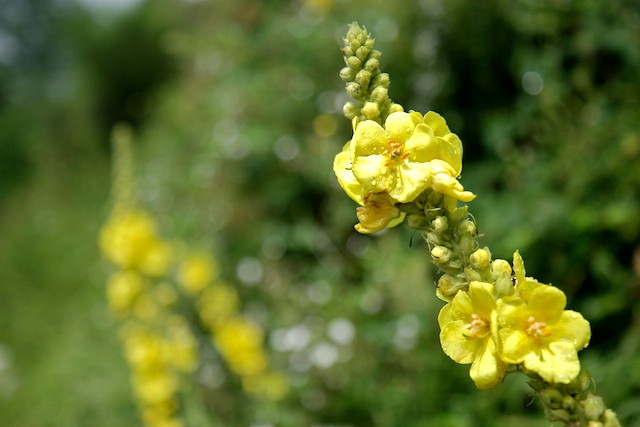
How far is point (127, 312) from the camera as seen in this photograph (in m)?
2.91

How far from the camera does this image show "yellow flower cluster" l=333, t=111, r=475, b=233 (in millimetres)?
819

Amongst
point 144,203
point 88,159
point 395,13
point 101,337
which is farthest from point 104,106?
point 395,13

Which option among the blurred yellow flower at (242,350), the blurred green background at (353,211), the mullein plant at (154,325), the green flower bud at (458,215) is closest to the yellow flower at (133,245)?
the mullein plant at (154,325)

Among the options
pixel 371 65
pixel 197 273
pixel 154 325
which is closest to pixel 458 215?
pixel 371 65

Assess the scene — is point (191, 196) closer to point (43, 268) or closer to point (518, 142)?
point (518, 142)

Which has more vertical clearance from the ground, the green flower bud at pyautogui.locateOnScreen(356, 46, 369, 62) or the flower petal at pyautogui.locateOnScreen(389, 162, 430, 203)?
the green flower bud at pyautogui.locateOnScreen(356, 46, 369, 62)

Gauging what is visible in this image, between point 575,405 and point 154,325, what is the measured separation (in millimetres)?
2241

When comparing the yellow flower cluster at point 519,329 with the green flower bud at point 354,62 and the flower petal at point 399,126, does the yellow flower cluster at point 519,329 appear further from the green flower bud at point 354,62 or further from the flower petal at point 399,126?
the green flower bud at point 354,62

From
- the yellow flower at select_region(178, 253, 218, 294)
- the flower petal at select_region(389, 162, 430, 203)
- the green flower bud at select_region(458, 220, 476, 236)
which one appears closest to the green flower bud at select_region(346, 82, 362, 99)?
the flower petal at select_region(389, 162, 430, 203)

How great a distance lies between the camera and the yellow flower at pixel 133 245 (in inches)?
118

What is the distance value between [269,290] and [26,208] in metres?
6.80

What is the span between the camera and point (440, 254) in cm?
81

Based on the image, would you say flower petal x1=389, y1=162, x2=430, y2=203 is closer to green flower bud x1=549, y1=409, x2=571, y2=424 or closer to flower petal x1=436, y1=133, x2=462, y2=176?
flower petal x1=436, y1=133, x2=462, y2=176

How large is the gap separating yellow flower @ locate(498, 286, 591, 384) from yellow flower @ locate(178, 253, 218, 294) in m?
2.85
